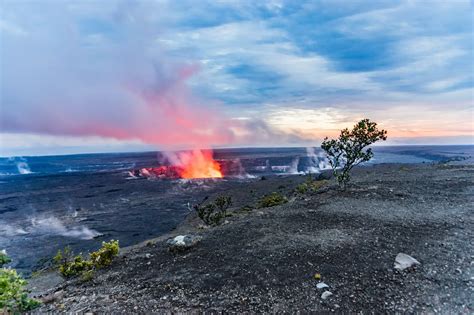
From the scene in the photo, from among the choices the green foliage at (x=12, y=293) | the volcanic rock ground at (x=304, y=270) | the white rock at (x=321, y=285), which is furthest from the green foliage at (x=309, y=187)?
the green foliage at (x=12, y=293)

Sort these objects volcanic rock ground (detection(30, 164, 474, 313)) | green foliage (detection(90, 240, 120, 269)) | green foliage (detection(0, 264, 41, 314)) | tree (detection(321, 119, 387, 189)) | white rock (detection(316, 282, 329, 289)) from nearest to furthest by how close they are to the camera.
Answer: green foliage (detection(0, 264, 41, 314))
volcanic rock ground (detection(30, 164, 474, 313))
white rock (detection(316, 282, 329, 289))
green foliage (detection(90, 240, 120, 269))
tree (detection(321, 119, 387, 189))

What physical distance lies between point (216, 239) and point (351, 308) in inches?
315

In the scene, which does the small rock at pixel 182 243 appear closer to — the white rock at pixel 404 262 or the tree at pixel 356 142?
the white rock at pixel 404 262

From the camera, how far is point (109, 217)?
4353 cm

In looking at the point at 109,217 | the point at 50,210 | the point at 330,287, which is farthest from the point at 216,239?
the point at 50,210

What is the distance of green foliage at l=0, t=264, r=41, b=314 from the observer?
9227 millimetres

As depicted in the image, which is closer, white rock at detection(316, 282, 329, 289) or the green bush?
the green bush

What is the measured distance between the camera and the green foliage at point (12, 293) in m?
9.23

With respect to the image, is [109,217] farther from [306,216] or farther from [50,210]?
[306,216]

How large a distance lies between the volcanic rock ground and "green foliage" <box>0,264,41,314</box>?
46.9 inches

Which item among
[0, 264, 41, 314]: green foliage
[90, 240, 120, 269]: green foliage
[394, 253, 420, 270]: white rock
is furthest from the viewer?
[90, 240, 120, 269]: green foliage

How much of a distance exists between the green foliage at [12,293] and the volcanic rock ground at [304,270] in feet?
3.91

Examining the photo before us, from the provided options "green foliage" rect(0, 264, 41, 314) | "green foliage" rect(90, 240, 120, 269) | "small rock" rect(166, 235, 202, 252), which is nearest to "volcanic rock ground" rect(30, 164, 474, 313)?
"small rock" rect(166, 235, 202, 252)

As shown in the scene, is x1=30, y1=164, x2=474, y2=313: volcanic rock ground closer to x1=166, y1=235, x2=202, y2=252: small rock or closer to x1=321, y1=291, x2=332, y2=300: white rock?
x1=321, y1=291, x2=332, y2=300: white rock
